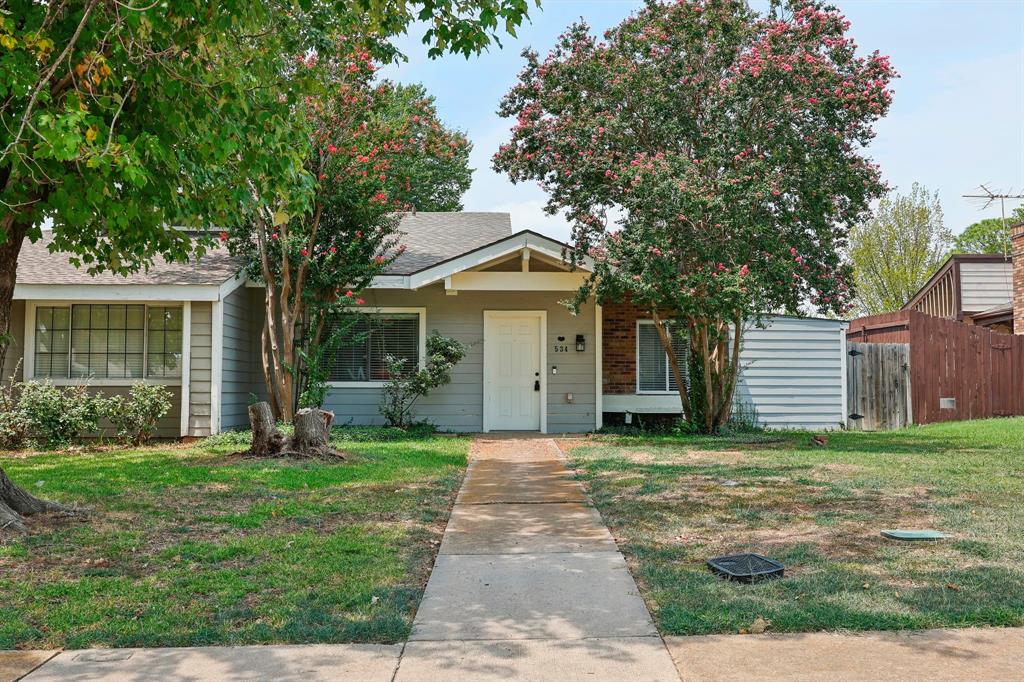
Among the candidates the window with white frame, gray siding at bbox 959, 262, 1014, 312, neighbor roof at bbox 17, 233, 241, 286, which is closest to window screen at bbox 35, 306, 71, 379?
the window with white frame

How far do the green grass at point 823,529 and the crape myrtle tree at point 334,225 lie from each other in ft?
15.5

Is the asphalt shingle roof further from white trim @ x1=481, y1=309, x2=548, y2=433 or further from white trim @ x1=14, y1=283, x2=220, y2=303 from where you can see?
white trim @ x1=481, y1=309, x2=548, y2=433

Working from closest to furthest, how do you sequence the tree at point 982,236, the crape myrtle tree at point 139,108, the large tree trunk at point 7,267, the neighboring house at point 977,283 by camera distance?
1. the crape myrtle tree at point 139,108
2. the large tree trunk at point 7,267
3. the neighboring house at point 977,283
4. the tree at point 982,236

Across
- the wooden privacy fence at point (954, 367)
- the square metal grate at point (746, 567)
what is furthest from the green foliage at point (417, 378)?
the square metal grate at point (746, 567)

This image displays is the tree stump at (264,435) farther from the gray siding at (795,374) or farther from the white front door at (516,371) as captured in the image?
the gray siding at (795,374)

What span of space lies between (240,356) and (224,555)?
349 inches

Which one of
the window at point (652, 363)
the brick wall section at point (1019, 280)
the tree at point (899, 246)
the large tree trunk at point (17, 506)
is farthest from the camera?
the tree at point (899, 246)

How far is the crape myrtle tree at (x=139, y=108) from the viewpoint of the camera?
5434mm

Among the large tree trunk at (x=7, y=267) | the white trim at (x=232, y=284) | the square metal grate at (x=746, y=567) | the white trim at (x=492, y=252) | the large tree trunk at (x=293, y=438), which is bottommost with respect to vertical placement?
the square metal grate at (x=746, y=567)

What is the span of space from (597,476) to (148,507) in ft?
14.5

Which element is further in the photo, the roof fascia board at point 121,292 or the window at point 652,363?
the window at point 652,363

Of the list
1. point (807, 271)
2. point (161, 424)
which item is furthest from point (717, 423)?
Answer: point (161, 424)

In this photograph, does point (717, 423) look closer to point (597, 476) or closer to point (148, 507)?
point (597, 476)

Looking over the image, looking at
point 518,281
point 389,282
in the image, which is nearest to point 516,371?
point 518,281
